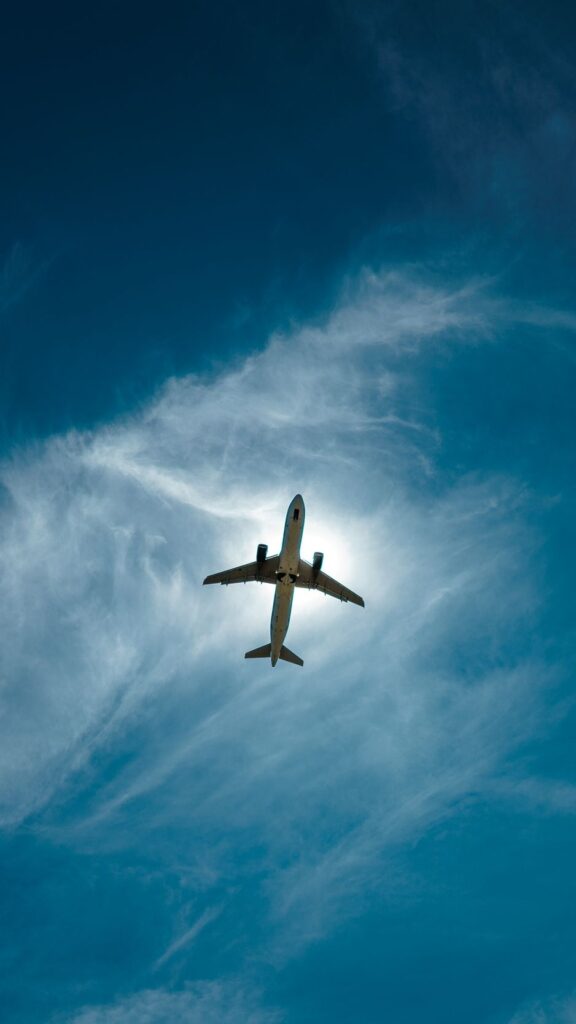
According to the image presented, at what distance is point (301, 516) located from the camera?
8538 centimetres

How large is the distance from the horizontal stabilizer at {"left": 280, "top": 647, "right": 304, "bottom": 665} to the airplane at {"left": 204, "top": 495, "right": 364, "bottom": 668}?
1652 mm

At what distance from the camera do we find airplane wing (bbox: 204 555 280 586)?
96750 mm

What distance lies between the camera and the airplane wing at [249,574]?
317 ft

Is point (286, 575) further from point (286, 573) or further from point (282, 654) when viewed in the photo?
point (282, 654)

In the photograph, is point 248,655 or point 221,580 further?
point 248,655

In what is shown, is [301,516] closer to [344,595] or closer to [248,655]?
[344,595]

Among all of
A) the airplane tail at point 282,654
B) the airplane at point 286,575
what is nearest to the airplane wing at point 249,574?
the airplane at point 286,575

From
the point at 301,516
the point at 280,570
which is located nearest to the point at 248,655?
the point at 280,570

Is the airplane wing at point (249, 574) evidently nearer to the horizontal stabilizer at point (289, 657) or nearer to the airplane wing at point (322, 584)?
the airplane wing at point (322, 584)

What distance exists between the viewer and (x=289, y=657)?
107 m

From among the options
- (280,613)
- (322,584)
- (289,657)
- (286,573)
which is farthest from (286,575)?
(289,657)

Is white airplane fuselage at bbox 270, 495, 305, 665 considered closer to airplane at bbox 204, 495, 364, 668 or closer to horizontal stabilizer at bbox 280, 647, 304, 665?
airplane at bbox 204, 495, 364, 668

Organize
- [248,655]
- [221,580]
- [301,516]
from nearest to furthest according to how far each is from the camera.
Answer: [301,516]
[221,580]
[248,655]

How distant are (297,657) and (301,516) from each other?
28654 mm
